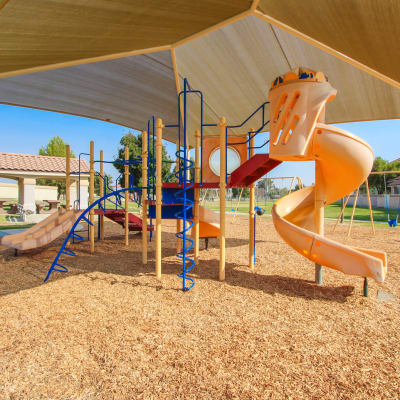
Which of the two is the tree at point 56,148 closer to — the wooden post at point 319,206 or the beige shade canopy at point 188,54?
the beige shade canopy at point 188,54

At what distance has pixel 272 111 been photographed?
5477 millimetres

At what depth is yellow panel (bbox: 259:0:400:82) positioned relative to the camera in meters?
4.33

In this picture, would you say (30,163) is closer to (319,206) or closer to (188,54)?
(188,54)

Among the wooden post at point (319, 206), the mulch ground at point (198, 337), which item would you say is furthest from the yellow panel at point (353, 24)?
the mulch ground at point (198, 337)

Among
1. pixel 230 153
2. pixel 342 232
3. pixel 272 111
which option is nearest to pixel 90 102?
pixel 230 153

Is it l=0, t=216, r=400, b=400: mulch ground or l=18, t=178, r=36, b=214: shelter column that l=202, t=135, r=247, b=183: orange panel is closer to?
l=0, t=216, r=400, b=400: mulch ground

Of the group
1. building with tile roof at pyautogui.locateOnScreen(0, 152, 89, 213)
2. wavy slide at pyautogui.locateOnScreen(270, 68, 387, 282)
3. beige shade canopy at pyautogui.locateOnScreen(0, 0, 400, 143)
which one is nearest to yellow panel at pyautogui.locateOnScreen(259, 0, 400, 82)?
beige shade canopy at pyautogui.locateOnScreen(0, 0, 400, 143)

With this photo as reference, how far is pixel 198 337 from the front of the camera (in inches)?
138

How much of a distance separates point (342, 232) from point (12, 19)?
13.0 metres

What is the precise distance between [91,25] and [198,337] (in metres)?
4.78

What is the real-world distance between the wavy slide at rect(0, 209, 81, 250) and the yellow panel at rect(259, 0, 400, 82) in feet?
23.8

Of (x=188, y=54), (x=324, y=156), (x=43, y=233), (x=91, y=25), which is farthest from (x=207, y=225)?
(x=91, y=25)

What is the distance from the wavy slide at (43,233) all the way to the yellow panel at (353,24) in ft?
23.8

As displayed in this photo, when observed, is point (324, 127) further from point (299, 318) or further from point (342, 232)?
point (342, 232)
